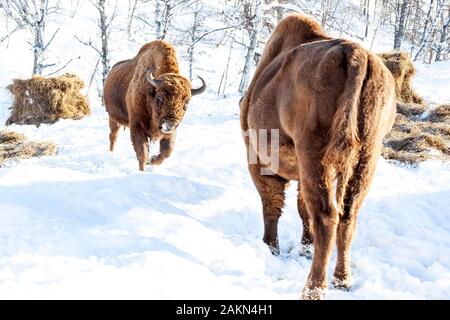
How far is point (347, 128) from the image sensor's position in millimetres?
2832

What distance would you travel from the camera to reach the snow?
303 cm

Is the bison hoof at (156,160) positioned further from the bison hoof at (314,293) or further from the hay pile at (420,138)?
the bison hoof at (314,293)

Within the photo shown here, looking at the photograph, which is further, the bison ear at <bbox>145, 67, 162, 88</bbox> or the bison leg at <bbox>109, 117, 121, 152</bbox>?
the bison leg at <bbox>109, 117, 121, 152</bbox>

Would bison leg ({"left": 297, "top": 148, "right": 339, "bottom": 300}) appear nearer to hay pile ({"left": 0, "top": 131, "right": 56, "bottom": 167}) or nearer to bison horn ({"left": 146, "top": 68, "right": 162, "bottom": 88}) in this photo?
bison horn ({"left": 146, "top": 68, "right": 162, "bottom": 88})

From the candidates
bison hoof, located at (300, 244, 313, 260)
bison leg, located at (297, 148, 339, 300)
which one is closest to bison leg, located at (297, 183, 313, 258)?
bison hoof, located at (300, 244, 313, 260)

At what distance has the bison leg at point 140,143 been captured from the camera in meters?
7.24

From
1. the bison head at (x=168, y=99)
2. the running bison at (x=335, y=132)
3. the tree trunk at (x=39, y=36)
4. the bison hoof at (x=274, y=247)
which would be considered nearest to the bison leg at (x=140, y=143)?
the bison head at (x=168, y=99)

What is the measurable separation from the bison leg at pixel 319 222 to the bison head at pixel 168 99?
4003mm

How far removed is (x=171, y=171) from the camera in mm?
6695

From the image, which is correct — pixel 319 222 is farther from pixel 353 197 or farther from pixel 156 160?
pixel 156 160

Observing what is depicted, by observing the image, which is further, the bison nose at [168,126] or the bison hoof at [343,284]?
the bison nose at [168,126]

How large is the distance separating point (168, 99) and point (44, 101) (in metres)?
9.35

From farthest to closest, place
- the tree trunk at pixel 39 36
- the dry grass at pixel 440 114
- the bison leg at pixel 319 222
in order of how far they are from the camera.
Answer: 1. the tree trunk at pixel 39 36
2. the dry grass at pixel 440 114
3. the bison leg at pixel 319 222

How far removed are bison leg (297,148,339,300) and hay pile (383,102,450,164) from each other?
5733mm
